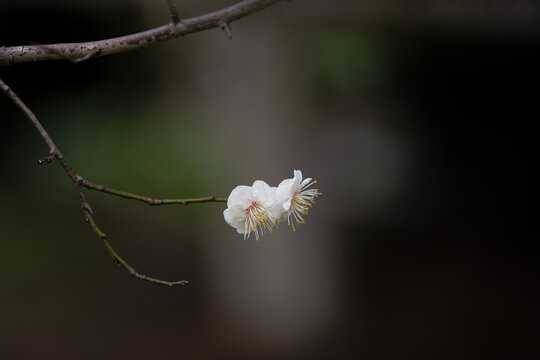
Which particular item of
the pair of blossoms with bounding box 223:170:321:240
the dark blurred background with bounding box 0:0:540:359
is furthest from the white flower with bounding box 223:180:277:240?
the dark blurred background with bounding box 0:0:540:359

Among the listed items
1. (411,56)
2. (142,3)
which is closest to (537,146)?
(411,56)

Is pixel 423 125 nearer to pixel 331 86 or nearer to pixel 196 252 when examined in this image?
pixel 331 86

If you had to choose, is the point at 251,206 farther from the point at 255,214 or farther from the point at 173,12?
the point at 173,12

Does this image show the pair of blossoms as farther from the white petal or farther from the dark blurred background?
the dark blurred background

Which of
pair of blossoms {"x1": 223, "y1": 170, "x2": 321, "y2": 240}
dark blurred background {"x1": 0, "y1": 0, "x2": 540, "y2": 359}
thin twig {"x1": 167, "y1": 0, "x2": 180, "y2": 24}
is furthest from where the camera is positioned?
dark blurred background {"x1": 0, "y1": 0, "x2": 540, "y2": 359}

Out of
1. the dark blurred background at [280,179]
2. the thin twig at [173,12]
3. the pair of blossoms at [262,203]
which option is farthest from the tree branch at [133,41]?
the dark blurred background at [280,179]

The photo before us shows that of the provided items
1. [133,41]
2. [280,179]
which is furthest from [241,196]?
[280,179]
